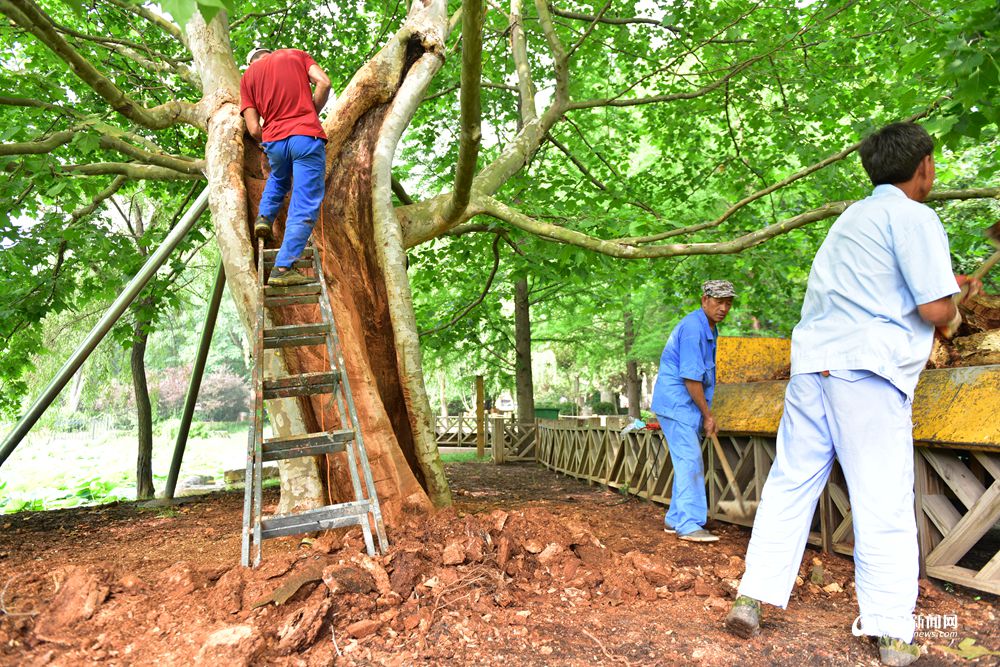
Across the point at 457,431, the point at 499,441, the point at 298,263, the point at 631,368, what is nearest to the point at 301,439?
the point at 298,263

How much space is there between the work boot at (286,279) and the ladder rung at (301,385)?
0.84 metres

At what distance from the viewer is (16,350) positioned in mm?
9148

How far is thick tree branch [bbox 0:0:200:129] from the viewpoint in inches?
140

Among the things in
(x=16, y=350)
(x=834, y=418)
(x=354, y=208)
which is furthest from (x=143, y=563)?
(x=16, y=350)

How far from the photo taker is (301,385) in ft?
13.0

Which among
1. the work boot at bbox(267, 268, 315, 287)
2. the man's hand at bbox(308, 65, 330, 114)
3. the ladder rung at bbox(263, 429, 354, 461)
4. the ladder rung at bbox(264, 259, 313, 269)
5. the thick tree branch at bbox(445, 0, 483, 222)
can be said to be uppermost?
the man's hand at bbox(308, 65, 330, 114)

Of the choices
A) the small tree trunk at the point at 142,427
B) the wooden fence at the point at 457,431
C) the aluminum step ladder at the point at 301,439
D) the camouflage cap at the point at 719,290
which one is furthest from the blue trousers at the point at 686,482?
the wooden fence at the point at 457,431

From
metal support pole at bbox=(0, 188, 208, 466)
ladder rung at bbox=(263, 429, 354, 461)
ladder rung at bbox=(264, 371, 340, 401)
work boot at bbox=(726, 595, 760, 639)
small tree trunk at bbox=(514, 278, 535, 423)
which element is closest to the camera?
work boot at bbox=(726, 595, 760, 639)

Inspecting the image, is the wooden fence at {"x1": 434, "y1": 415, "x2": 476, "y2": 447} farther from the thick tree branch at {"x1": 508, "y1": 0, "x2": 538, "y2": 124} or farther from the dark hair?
the dark hair

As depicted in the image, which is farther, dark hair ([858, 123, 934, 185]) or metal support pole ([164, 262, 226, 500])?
metal support pole ([164, 262, 226, 500])

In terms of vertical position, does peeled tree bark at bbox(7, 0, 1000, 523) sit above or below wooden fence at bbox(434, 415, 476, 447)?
above

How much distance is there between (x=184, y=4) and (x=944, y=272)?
290 cm

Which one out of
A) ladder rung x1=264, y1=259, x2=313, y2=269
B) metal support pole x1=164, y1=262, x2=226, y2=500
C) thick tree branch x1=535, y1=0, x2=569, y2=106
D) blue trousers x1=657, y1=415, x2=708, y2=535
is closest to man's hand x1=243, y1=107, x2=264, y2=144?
ladder rung x1=264, y1=259, x2=313, y2=269

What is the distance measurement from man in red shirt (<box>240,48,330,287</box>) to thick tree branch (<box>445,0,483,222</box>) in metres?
1.05
